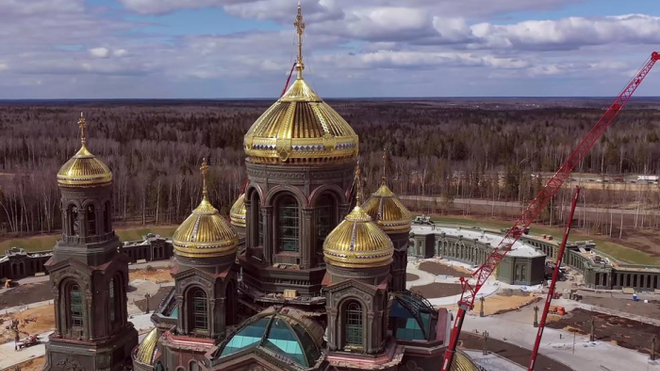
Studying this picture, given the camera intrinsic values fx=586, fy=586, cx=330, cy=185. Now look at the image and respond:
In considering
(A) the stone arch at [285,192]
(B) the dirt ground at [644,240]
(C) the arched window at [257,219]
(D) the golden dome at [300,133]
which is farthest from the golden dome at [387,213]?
(B) the dirt ground at [644,240]

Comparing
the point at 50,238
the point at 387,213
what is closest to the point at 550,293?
the point at 387,213

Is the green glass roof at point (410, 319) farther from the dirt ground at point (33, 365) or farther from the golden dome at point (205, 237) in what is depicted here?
the dirt ground at point (33, 365)

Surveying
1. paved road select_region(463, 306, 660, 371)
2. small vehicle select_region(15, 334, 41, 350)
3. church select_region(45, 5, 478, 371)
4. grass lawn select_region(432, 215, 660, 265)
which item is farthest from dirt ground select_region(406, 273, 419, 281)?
small vehicle select_region(15, 334, 41, 350)

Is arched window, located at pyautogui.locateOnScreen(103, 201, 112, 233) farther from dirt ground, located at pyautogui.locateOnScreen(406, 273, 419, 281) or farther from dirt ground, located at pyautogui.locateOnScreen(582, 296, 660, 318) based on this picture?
dirt ground, located at pyautogui.locateOnScreen(582, 296, 660, 318)

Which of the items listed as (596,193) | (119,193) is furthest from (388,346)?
(596,193)

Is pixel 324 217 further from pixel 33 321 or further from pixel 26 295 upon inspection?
pixel 26 295
